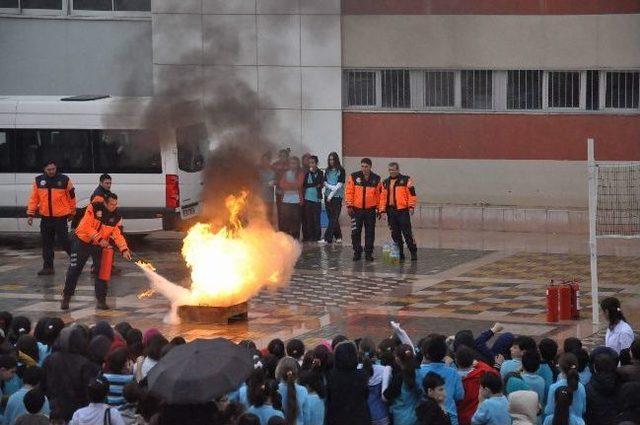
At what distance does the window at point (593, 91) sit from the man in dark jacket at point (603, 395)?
14788 millimetres

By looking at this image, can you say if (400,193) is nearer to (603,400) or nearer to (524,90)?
(524,90)

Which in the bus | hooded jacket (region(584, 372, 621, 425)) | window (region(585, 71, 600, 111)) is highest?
window (region(585, 71, 600, 111))

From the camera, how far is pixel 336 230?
23.5 metres

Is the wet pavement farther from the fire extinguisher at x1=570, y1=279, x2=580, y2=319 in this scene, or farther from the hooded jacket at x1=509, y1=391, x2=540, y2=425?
the hooded jacket at x1=509, y1=391, x2=540, y2=425

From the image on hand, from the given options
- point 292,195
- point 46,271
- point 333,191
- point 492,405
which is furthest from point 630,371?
point 292,195

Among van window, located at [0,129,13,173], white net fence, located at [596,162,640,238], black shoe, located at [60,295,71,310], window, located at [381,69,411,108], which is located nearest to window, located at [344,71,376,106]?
window, located at [381,69,411,108]

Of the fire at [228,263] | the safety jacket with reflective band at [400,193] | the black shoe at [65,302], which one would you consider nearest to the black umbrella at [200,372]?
the fire at [228,263]

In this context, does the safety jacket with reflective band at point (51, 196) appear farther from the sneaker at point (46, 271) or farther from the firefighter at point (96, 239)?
the firefighter at point (96, 239)

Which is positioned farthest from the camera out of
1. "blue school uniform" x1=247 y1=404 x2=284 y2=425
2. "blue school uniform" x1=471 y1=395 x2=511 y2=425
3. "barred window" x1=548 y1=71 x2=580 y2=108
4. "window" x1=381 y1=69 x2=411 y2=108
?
"window" x1=381 y1=69 x2=411 y2=108

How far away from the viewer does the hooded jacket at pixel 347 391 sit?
1025cm

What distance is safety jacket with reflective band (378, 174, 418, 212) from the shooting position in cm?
2127

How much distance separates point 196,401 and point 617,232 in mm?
16057

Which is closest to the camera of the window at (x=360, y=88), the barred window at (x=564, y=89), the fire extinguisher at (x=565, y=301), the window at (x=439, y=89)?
the fire extinguisher at (x=565, y=301)

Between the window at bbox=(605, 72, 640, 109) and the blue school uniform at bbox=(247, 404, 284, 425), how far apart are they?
→ 16095mm
